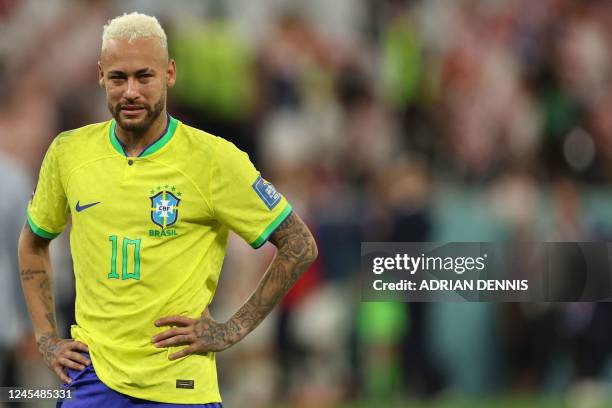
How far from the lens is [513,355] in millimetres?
11984

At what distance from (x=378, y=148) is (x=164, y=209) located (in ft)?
25.6

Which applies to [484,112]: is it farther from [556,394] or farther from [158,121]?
[158,121]

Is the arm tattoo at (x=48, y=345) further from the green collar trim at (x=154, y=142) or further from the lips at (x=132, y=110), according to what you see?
the lips at (x=132, y=110)

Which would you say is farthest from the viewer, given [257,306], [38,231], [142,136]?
[38,231]

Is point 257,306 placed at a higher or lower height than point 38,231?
lower

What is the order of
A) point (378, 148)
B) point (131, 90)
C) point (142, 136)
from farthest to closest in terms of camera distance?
point (378, 148)
point (142, 136)
point (131, 90)

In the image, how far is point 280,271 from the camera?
506 cm

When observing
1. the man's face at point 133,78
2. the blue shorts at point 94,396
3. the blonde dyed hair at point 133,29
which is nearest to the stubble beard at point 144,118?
the man's face at point 133,78

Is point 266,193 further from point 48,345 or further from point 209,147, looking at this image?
point 48,345

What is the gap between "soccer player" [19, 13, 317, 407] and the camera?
4.86 meters

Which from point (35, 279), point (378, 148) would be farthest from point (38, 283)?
point (378, 148)

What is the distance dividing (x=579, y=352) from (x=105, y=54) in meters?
7.64

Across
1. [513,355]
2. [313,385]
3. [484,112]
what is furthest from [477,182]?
[313,385]

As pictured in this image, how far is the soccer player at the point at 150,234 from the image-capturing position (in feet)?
16.0
